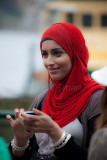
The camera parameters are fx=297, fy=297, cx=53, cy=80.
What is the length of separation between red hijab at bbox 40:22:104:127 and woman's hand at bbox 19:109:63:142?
313 millimetres

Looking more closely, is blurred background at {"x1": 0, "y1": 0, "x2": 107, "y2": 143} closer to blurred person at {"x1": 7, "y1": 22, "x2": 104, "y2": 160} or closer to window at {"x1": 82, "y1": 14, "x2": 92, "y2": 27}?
window at {"x1": 82, "y1": 14, "x2": 92, "y2": 27}

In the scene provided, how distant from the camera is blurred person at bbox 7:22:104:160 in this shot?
83.5 inches

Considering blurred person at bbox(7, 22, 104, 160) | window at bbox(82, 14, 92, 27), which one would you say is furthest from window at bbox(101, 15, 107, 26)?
blurred person at bbox(7, 22, 104, 160)

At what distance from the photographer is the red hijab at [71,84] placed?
2.21 m

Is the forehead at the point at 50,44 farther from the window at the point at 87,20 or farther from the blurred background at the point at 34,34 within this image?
the window at the point at 87,20

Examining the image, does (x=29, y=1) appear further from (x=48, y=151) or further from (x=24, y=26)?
(x=48, y=151)

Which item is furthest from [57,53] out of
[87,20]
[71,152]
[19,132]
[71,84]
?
[87,20]

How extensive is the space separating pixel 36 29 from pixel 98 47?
2.77 metres

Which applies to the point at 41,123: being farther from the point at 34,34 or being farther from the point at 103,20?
the point at 34,34

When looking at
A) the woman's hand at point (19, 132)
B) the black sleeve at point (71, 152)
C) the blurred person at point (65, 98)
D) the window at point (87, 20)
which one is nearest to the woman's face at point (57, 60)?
the blurred person at point (65, 98)

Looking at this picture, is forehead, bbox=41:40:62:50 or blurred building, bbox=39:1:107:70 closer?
forehead, bbox=41:40:62:50

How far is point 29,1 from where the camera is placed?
12.0 m

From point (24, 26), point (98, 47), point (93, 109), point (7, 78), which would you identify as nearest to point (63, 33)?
point (93, 109)

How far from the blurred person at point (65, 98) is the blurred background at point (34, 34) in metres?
5.69
